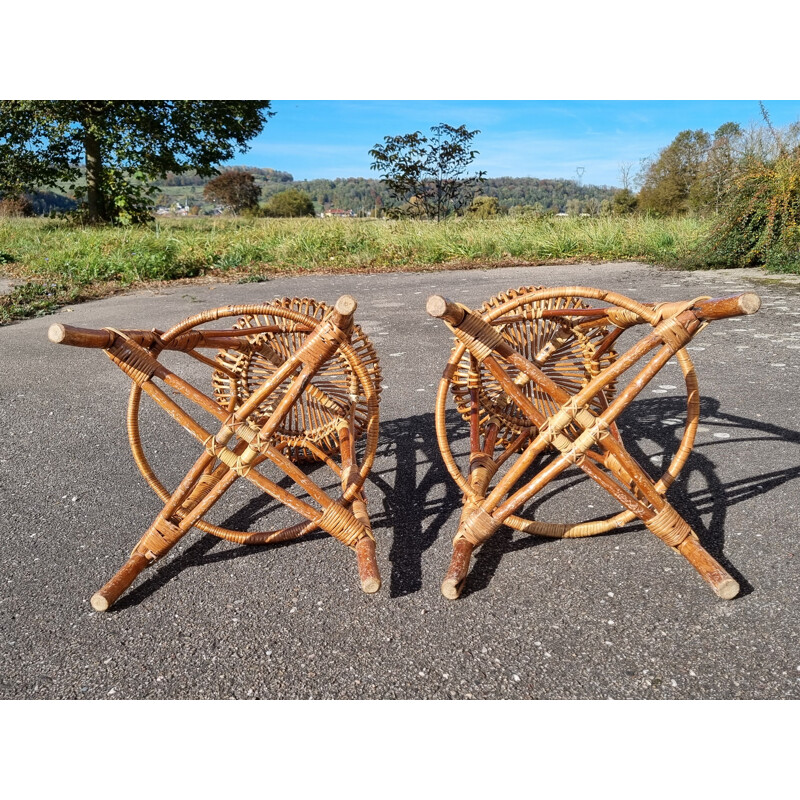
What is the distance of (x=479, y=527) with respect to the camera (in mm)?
2061

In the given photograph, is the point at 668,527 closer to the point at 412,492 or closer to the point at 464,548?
the point at 464,548

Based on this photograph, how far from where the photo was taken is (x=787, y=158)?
27.2 ft

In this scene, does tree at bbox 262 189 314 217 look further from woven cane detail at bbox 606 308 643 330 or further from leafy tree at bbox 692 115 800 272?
woven cane detail at bbox 606 308 643 330

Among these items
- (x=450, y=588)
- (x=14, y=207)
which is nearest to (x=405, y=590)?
(x=450, y=588)

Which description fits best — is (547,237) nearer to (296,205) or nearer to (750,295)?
(750,295)

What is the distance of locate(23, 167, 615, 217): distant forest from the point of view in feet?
61.0

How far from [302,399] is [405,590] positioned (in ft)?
4.56

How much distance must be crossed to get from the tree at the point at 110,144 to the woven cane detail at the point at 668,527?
15.1 meters

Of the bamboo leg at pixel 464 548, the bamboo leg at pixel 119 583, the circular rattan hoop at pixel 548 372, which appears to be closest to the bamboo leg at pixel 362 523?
the bamboo leg at pixel 464 548

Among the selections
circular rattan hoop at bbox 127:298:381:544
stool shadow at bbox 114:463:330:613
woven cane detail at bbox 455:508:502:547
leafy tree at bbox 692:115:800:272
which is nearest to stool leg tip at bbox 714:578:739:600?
woven cane detail at bbox 455:508:502:547

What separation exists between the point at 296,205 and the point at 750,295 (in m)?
45.5

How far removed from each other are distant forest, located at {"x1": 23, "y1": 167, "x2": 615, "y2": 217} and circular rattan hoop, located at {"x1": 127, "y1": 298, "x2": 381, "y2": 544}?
1425cm

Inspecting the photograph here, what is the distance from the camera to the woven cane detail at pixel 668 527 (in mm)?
1969

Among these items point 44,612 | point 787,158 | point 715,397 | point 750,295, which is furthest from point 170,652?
point 787,158
